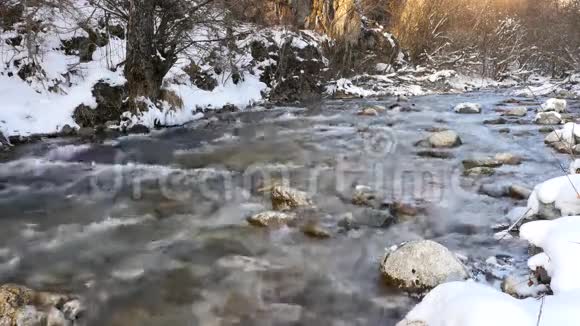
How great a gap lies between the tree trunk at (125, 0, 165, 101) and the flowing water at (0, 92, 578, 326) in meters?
1.09

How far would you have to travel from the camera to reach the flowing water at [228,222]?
2990mm

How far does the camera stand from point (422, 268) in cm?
303

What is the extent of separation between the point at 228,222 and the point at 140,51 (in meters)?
5.40

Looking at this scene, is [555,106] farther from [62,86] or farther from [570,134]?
[62,86]

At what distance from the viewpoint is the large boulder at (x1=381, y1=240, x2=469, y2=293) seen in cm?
298

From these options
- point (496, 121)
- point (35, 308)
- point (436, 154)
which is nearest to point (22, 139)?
point (35, 308)

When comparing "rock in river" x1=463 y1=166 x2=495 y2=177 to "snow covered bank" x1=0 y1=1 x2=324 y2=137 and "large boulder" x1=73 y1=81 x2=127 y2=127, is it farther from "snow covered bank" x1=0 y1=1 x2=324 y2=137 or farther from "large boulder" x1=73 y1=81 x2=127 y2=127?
"large boulder" x1=73 y1=81 x2=127 y2=127

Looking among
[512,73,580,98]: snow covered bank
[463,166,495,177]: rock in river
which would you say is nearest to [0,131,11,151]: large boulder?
[463,166,495,177]: rock in river

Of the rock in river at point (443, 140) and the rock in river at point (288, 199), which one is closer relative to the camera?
the rock in river at point (288, 199)

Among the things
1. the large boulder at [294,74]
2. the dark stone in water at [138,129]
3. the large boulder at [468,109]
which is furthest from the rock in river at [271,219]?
the large boulder at [294,74]

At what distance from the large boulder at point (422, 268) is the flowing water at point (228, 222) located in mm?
112

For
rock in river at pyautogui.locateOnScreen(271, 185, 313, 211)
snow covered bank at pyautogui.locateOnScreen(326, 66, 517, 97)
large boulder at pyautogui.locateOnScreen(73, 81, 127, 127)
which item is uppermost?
snow covered bank at pyautogui.locateOnScreen(326, 66, 517, 97)

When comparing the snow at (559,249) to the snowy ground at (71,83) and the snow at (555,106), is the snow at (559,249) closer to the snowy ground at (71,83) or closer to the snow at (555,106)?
the snowy ground at (71,83)

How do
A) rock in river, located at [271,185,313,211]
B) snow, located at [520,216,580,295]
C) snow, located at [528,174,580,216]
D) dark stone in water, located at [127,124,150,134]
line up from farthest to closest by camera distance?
dark stone in water, located at [127,124,150,134] < rock in river, located at [271,185,313,211] < snow, located at [528,174,580,216] < snow, located at [520,216,580,295]
